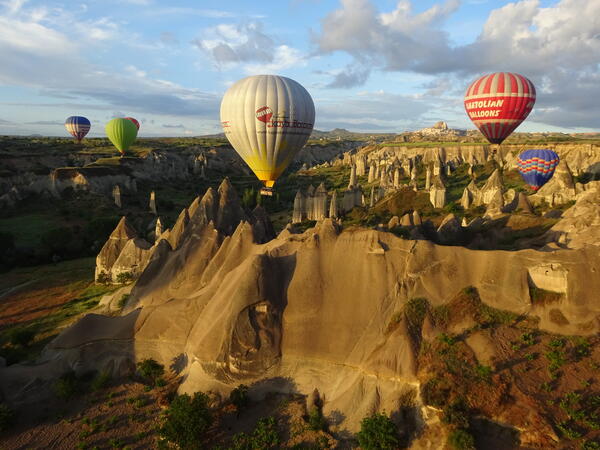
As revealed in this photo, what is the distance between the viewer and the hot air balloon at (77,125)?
12219 centimetres

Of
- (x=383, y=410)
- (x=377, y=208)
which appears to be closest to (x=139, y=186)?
(x=377, y=208)

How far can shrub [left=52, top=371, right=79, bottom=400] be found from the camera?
19.0m

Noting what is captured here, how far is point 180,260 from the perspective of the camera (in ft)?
93.1

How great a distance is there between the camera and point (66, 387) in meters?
19.0

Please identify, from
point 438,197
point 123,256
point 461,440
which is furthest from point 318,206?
point 461,440

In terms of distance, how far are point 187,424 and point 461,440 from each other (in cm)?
991

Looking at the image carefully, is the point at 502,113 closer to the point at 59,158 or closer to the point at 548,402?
the point at 548,402

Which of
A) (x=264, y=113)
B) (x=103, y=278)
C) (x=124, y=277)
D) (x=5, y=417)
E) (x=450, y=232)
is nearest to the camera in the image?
(x=5, y=417)

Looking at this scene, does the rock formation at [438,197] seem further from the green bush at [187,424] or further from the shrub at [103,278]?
the green bush at [187,424]

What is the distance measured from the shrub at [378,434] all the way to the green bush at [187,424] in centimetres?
607

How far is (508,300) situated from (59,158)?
10022 cm

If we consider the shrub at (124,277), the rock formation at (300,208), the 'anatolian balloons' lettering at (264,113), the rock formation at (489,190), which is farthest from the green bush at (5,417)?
the rock formation at (489,190)

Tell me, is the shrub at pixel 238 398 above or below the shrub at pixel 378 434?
below

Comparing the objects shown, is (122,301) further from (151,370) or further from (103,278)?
(151,370)
